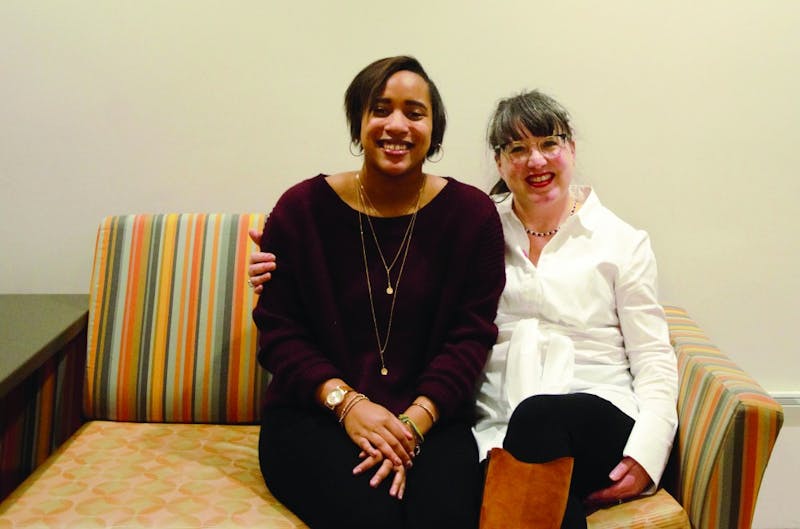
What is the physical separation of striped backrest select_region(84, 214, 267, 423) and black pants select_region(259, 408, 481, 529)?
30 centimetres

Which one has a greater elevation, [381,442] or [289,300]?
[289,300]

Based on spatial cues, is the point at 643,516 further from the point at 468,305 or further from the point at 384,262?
the point at 384,262

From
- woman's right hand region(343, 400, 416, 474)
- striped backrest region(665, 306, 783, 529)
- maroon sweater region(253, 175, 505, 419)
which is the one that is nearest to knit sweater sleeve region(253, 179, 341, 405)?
maroon sweater region(253, 175, 505, 419)

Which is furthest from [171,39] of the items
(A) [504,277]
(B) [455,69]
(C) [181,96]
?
(A) [504,277]

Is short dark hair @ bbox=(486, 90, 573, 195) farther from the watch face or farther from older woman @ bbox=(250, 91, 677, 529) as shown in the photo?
the watch face

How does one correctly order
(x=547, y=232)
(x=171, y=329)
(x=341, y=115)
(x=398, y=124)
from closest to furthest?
(x=398, y=124) → (x=547, y=232) → (x=171, y=329) → (x=341, y=115)

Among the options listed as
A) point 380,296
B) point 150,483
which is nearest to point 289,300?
point 380,296

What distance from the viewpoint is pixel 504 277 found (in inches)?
59.2

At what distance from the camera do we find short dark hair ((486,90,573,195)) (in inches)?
58.4

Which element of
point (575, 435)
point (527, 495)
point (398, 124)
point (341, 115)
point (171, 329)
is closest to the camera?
point (527, 495)

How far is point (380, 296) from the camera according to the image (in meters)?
1.47

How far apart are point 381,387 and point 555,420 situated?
37 cm

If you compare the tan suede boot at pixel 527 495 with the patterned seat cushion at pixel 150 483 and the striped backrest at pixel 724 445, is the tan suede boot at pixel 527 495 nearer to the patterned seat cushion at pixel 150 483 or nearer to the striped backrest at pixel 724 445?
the striped backrest at pixel 724 445

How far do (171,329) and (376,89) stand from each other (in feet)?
2.55
